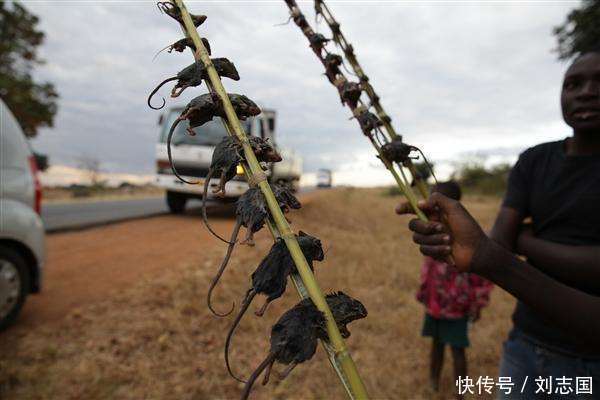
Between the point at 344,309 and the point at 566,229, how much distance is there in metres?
1.41

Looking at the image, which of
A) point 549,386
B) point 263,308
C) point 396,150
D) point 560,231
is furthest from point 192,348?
point 263,308

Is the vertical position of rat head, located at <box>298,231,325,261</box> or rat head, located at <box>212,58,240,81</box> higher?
rat head, located at <box>212,58,240,81</box>

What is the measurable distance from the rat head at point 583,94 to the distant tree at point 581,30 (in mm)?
4718

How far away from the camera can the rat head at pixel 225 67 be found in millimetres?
615

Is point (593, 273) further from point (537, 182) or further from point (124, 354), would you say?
point (124, 354)

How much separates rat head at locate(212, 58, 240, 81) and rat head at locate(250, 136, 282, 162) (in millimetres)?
107

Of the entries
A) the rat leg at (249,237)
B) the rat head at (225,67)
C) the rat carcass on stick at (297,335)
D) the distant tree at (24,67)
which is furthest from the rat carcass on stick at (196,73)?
the distant tree at (24,67)

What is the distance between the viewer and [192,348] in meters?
3.84

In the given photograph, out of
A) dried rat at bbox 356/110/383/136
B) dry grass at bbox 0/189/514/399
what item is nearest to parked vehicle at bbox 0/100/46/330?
dry grass at bbox 0/189/514/399

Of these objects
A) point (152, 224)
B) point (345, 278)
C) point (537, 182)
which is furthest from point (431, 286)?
point (152, 224)

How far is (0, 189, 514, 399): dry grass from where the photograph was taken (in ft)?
10.5

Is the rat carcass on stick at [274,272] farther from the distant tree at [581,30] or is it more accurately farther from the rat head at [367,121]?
the distant tree at [581,30]

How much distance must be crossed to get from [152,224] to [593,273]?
29.1 ft

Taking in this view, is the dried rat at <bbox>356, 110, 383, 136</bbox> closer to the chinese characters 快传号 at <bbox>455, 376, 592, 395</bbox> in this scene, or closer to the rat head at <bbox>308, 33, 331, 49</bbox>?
the rat head at <bbox>308, 33, 331, 49</bbox>
